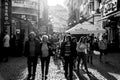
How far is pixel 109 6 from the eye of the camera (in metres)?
21.2

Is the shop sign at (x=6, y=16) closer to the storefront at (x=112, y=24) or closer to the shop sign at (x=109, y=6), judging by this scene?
the storefront at (x=112, y=24)

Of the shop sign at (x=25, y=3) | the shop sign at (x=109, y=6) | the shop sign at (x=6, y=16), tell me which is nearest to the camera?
the shop sign at (x=6, y=16)

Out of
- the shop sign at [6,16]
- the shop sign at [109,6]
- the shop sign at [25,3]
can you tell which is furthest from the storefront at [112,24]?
the shop sign at [25,3]

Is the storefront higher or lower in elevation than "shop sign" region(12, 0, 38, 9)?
lower

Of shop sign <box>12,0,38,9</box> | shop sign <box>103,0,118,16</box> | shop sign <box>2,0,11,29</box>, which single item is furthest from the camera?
shop sign <box>12,0,38,9</box>

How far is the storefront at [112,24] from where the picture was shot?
19.6m

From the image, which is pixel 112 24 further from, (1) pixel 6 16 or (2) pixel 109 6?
(1) pixel 6 16

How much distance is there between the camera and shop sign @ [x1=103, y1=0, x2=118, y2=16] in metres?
19.5

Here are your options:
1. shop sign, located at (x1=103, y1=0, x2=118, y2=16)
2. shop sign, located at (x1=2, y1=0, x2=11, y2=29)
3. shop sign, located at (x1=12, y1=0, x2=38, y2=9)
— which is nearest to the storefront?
shop sign, located at (x1=103, y1=0, x2=118, y2=16)

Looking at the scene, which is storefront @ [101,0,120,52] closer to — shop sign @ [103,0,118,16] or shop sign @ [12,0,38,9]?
shop sign @ [103,0,118,16]

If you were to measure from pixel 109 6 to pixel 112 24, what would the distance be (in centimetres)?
199

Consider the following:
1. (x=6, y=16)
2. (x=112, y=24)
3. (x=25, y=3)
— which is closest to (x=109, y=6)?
(x=112, y=24)

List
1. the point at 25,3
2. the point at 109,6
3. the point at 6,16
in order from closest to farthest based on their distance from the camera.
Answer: the point at 6,16, the point at 109,6, the point at 25,3

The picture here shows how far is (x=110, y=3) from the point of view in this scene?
2078cm
